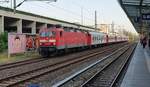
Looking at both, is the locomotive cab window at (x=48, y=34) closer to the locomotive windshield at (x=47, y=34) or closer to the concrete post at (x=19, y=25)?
the locomotive windshield at (x=47, y=34)

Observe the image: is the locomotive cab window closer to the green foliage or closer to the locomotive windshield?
the locomotive windshield

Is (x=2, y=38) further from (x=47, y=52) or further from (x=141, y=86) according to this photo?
(x=141, y=86)

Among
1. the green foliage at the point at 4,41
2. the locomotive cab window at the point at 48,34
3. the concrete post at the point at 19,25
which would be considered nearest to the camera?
the locomotive cab window at the point at 48,34

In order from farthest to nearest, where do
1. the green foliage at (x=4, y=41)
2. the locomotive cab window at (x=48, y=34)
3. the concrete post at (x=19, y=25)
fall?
the concrete post at (x=19, y=25) → the green foliage at (x=4, y=41) → the locomotive cab window at (x=48, y=34)

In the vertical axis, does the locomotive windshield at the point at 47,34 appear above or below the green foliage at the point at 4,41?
above

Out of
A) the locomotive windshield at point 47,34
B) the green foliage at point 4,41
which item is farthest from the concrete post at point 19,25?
the locomotive windshield at point 47,34

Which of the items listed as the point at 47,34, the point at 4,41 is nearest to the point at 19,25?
the point at 4,41

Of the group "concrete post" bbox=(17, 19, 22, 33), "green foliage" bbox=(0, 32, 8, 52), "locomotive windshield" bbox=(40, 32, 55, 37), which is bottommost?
"green foliage" bbox=(0, 32, 8, 52)

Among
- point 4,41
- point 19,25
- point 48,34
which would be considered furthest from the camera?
point 19,25

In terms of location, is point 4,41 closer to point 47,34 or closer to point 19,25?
point 47,34

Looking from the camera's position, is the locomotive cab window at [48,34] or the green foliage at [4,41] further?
the green foliage at [4,41]

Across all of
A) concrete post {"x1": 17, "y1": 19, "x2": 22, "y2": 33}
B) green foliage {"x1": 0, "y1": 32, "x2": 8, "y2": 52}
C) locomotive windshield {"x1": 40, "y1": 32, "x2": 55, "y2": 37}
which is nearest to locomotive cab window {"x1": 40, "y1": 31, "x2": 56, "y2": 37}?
locomotive windshield {"x1": 40, "y1": 32, "x2": 55, "y2": 37}

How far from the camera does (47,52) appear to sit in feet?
111

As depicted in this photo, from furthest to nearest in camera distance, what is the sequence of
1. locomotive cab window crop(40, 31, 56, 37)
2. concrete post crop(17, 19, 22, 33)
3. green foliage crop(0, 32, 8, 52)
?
concrete post crop(17, 19, 22, 33) < green foliage crop(0, 32, 8, 52) < locomotive cab window crop(40, 31, 56, 37)
